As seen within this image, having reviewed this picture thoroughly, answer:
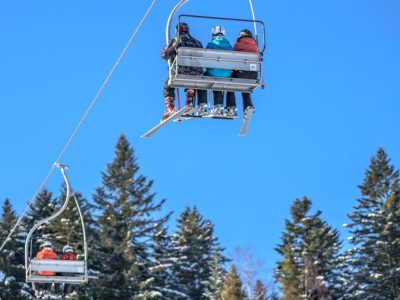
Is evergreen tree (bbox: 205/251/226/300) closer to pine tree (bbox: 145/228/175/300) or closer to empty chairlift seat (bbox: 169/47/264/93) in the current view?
pine tree (bbox: 145/228/175/300)

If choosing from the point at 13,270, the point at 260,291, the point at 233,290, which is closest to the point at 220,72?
the point at 233,290

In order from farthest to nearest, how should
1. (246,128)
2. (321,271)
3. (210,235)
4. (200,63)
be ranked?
(210,235)
(321,271)
(246,128)
(200,63)

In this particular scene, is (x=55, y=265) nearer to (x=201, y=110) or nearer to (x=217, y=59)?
(x=201, y=110)

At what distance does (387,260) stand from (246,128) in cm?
3219

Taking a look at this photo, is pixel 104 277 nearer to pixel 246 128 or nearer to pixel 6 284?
pixel 6 284

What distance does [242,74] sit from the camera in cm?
1208

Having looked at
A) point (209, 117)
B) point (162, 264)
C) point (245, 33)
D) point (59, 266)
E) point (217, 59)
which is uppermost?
point (162, 264)

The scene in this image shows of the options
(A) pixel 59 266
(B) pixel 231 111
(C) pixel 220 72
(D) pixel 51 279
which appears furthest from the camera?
(D) pixel 51 279

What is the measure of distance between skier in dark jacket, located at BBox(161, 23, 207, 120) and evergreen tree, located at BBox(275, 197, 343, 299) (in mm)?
30781

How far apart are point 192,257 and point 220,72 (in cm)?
3746

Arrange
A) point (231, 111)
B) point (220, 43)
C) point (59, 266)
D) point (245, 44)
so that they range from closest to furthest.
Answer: point (220, 43) → point (245, 44) → point (231, 111) → point (59, 266)

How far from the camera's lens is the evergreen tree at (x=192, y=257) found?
155ft

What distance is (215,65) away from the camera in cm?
1189

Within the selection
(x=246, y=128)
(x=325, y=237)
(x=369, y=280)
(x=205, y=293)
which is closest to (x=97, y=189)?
(x=205, y=293)
